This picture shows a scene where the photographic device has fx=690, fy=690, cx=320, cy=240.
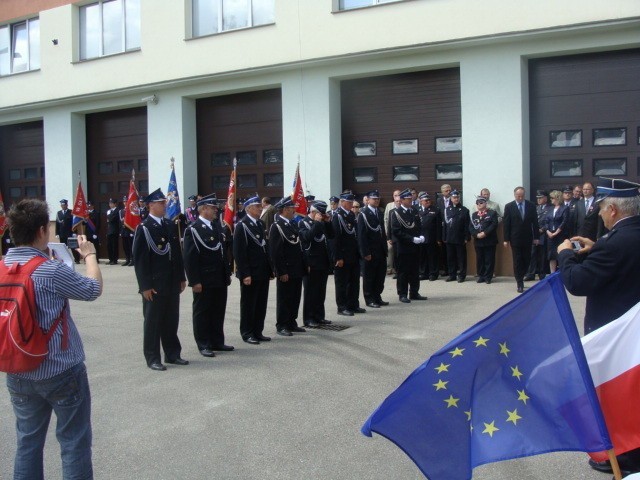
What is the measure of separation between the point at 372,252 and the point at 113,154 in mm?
13046

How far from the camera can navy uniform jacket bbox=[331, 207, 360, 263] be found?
11.2m

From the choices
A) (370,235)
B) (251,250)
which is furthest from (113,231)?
(251,250)

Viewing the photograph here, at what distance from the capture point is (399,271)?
40.6 feet

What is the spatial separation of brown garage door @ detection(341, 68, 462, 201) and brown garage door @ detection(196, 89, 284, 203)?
6.57 ft

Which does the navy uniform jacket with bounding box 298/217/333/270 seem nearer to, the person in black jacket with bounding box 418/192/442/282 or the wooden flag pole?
the person in black jacket with bounding box 418/192/442/282

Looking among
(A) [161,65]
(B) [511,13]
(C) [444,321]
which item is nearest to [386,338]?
(C) [444,321]

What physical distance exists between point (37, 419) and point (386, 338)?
5787 mm

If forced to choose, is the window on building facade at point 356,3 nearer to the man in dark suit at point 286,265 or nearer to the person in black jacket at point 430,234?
the person in black jacket at point 430,234

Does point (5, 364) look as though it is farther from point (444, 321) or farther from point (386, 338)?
point (444, 321)

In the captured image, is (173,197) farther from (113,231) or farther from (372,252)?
(113,231)

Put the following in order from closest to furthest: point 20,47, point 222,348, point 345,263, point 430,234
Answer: point 222,348, point 345,263, point 430,234, point 20,47

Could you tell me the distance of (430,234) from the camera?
48.9 feet

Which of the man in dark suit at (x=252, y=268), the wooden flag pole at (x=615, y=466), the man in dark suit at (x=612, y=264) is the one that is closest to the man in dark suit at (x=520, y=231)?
the man in dark suit at (x=252, y=268)

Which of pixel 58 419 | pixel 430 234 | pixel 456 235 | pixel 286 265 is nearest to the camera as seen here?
pixel 58 419
